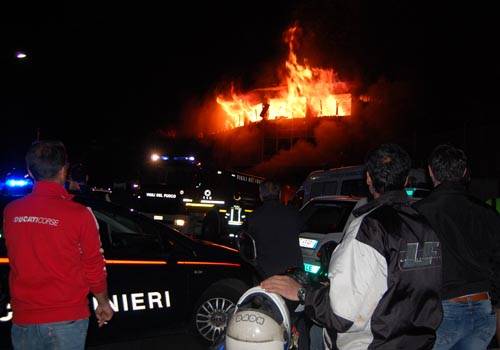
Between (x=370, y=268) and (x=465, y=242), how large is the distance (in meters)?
1.22

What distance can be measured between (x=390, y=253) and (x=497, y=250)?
1.26 metres

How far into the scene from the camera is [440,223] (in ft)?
10.3

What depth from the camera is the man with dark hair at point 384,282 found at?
7.25 feet

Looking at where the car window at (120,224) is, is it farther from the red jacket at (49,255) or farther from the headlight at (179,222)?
the headlight at (179,222)

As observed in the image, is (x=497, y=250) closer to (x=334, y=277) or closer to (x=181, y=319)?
(x=334, y=277)

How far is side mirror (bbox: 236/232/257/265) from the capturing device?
4.75 metres

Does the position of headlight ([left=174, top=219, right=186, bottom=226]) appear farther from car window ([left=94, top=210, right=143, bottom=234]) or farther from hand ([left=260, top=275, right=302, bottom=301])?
hand ([left=260, top=275, right=302, bottom=301])

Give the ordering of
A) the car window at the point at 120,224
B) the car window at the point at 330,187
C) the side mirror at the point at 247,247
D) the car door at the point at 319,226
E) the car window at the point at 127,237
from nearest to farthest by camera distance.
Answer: the side mirror at the point at 247,247
the car window at the point at 127,237
the car window at the point at 120,224
the car door at the point at 319,226
the car window at the point at 330,187

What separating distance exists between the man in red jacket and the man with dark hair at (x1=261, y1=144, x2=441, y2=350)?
1409mm

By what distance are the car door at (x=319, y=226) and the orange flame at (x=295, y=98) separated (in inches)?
1940

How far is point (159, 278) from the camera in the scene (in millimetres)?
5594

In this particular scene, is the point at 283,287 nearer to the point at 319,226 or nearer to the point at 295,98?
the point at 319,226

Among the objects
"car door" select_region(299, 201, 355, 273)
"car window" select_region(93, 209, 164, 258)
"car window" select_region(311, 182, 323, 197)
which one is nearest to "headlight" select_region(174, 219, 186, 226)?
"car window" select_region(311, 182, 323, 197)

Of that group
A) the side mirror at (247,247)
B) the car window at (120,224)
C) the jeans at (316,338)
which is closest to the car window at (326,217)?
the side mirror at (247,247)
